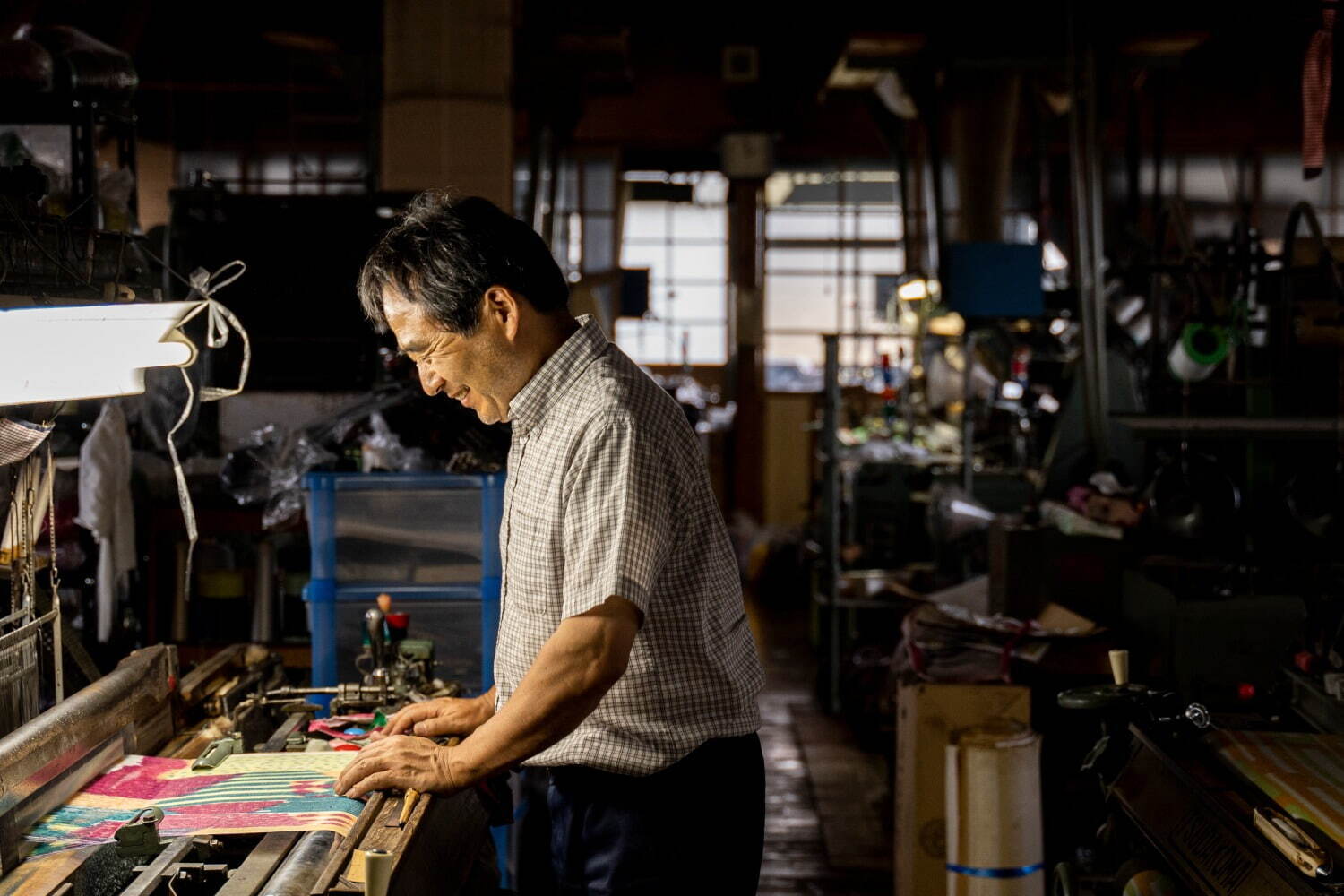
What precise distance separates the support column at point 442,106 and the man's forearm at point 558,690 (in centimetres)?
313

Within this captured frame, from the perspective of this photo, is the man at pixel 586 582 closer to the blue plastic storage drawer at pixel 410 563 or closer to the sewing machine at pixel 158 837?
the sewing machine at pixel 158 837

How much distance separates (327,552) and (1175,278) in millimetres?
3792

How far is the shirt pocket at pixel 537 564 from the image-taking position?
178cm

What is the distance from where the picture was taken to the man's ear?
179 cm

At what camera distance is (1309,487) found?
421 centimetres

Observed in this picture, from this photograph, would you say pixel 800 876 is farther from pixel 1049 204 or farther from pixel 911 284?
pixel 1049 204

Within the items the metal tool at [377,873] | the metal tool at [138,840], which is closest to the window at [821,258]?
the metal tool at [138,840]

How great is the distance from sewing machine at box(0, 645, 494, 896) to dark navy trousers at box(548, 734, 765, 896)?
0.19m

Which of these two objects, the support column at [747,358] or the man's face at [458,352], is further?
the support column at [747,358]

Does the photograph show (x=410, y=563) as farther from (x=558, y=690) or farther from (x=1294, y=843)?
(x=1294, y=843)

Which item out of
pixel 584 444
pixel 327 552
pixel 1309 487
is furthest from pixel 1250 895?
pixel 1309 487

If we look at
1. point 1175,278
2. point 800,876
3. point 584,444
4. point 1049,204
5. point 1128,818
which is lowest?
point 800,876

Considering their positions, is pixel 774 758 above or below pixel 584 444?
below

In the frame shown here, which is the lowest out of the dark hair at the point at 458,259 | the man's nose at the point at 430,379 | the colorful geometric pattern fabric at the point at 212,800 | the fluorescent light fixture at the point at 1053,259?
the colorful geometric pattern fabric at the point at 212,800
